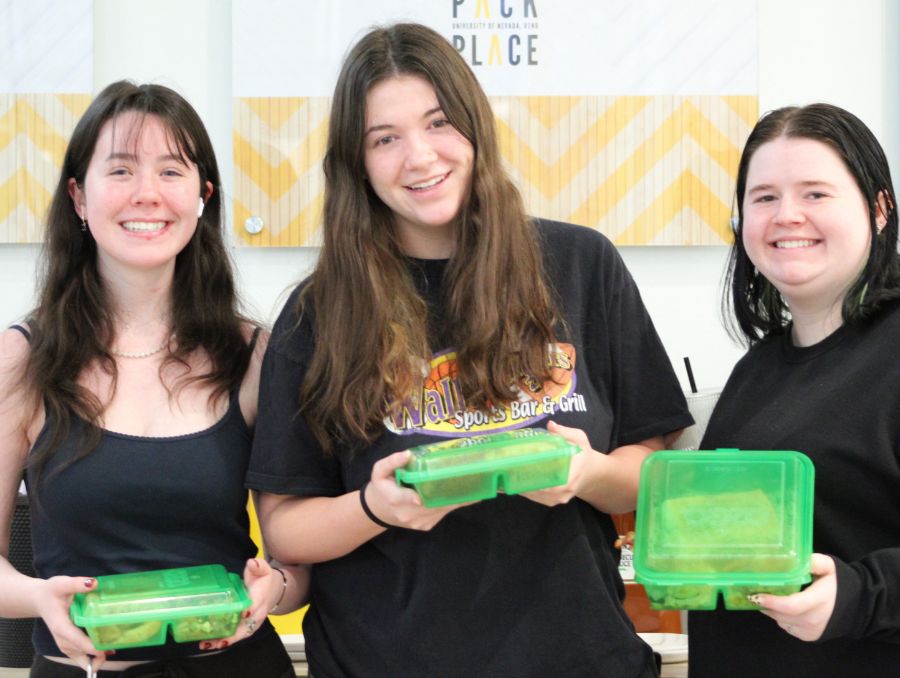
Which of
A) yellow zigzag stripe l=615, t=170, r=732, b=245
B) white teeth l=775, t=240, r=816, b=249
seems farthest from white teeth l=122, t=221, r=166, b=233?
yellow zigzag stripe l=615, t=170, r=732, b=245

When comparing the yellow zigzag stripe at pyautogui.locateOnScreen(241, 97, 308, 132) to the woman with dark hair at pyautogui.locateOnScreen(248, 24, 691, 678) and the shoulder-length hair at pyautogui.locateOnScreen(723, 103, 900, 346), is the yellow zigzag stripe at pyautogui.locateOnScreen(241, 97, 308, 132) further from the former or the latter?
the shoulder-length hair at pyautogui.locateOnScreen(723, 103, 900, 346)

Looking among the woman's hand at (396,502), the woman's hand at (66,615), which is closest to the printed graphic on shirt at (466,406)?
the woman's hand at (396,502)

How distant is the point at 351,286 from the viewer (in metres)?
1.46

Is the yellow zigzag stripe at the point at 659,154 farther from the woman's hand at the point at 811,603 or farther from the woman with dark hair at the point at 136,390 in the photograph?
the woman's hand at the point at 811,603

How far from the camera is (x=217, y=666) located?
1.48 metres

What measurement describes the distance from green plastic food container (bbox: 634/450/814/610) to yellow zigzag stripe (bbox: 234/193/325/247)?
2005mm

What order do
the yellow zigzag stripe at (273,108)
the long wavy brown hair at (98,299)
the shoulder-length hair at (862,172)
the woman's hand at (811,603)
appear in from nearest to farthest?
the woman's hand at (811,603) → the shoulder-length hair at (862,172) → the long wavy brown hair at (98,299) → the yellow zigzag stripe at (273,108)

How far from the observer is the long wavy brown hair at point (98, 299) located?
154cm

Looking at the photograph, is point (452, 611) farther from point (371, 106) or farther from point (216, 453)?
→ point (371, 106)

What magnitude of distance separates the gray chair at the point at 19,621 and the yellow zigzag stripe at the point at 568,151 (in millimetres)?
1769

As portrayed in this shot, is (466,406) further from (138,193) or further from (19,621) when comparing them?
(19,621)

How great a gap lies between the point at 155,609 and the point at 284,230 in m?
1.97

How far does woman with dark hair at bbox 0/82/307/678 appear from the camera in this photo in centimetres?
147

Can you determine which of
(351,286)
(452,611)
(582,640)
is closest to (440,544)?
(452,611)
